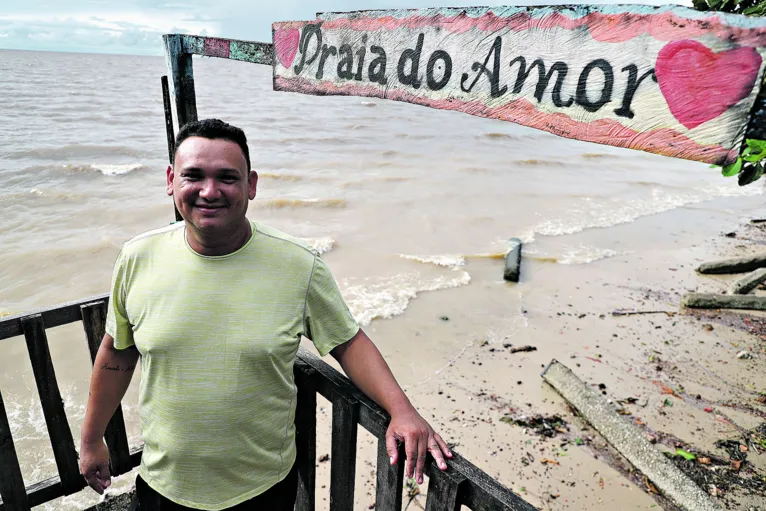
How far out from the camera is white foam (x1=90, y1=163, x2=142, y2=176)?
1435cm

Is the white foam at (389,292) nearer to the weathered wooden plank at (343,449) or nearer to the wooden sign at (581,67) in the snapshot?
the weathered wooden plank at (343,449)

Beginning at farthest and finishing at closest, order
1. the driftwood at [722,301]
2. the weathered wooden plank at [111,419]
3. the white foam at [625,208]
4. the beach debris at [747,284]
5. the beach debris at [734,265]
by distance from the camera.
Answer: the white foam at [625,208], the beach debris at [734,265], the beach debris at [747,284], the driftwood at [722,301], the weathered wooden plank at [111,419]

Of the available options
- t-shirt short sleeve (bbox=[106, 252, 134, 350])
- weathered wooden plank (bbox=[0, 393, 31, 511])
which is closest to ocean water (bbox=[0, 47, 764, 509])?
weathered wooden plank (bbox=[0, 393, 31, 511])

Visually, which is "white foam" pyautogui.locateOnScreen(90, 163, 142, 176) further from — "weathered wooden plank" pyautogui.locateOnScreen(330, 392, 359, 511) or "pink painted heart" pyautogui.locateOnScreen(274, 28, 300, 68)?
"weathered wooden plank" pyautogui.locateOnScreen(330, 392, 359, 511)

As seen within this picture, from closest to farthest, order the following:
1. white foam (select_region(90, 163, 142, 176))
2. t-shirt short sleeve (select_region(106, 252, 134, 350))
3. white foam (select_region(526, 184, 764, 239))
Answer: t-shirt short sleeve (select_region(106, 252, 134, 350)) < white foam (select_region(526, 184, 764, 239)) < white foam (select_region(90, 163, 142, 176))

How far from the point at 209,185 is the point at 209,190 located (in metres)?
0.02

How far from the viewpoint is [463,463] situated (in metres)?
1.52

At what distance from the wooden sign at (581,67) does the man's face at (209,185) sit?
0.84 meters

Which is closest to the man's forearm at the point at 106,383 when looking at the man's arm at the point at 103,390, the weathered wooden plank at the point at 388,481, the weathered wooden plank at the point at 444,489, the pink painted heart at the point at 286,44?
the man's arm at the point at 103,390

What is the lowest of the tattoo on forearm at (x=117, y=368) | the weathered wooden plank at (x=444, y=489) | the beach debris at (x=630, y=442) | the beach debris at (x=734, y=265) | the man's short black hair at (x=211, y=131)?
the beach debris at (x=630, y=442)

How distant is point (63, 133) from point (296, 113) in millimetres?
12304

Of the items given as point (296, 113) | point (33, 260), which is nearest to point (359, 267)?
point (33, 260)

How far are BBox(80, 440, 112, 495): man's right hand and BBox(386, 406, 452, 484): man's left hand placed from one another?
1368 mm

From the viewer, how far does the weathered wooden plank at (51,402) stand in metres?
2.21
